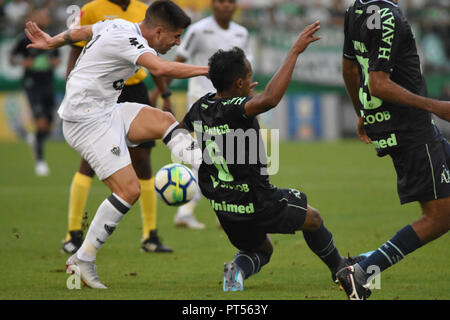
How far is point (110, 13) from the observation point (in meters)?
7.88

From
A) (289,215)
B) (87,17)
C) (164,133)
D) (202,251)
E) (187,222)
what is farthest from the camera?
(187,222)

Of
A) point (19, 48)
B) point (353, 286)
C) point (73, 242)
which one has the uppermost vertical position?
point (19, 48)

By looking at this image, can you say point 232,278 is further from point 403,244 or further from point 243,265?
point 403,244

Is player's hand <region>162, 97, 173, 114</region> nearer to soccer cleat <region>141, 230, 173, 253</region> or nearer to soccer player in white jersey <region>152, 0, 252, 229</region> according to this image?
soccer cleat <region>141, 230, 173, 253</region>

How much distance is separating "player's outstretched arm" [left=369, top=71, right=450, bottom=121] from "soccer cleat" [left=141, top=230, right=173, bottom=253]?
336 centimetres

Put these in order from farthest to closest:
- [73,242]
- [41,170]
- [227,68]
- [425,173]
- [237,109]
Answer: [41,170] < [73,242] < [227,68] < [237,109] < [425,173]

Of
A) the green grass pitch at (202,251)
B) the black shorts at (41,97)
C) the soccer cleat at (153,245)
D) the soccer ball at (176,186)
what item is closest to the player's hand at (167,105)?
the soccer cleat at (153,245)

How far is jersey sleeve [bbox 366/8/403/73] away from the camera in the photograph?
530cm

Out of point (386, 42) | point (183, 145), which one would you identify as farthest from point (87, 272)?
point (386, 42)

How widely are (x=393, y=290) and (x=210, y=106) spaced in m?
1.79

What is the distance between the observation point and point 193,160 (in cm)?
631

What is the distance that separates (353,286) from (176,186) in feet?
5.25

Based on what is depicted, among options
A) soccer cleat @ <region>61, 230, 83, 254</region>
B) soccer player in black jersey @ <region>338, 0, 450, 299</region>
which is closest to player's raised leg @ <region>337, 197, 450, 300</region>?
soccer player in black jersey @ <region>338, 0, 450, 299</region>

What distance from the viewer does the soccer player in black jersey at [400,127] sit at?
5.31 m
